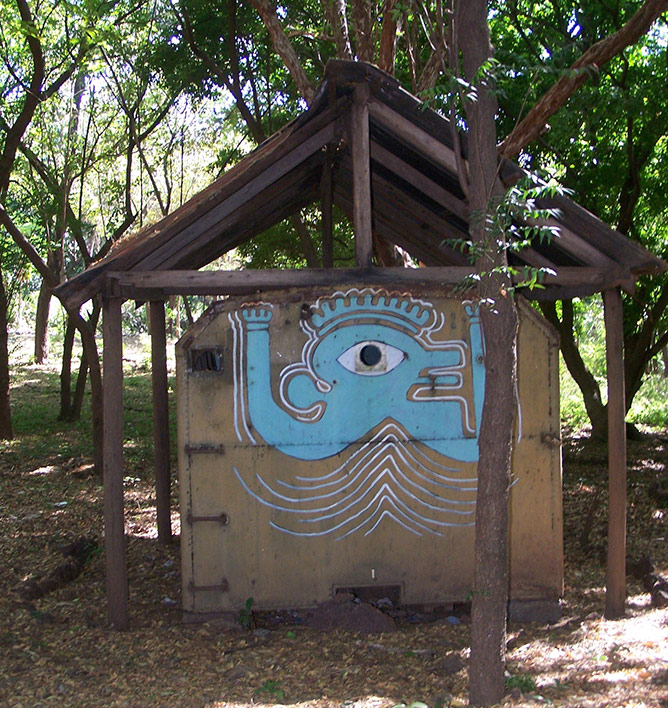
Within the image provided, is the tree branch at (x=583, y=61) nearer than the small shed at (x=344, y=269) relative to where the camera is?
No

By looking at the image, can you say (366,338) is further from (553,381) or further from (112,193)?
(112,193)

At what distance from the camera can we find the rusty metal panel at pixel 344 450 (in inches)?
236

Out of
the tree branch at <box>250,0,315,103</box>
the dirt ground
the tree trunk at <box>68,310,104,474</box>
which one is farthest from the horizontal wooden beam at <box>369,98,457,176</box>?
the tree trunk at <box>68,310,104,474</box>

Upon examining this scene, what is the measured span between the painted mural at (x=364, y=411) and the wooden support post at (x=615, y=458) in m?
0.98

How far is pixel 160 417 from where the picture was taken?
797 centimetres

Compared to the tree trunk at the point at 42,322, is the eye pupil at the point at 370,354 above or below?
below

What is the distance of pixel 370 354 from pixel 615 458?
1981 millimetres

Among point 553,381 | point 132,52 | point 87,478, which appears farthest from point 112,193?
point 553,381

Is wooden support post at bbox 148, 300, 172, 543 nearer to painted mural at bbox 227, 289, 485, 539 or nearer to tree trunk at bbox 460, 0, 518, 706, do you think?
painted mural at bbox 227, 289, 485, 539

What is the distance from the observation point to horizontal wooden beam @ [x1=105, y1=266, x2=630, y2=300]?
586 cm

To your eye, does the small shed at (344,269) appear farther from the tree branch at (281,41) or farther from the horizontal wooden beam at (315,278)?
the tree branch at (281,41)

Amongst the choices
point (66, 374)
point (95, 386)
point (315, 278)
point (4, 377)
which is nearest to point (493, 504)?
point (315, 278)

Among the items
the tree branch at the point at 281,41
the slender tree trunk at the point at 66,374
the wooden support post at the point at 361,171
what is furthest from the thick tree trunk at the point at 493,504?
the slender tree trunk at the point at 66,374

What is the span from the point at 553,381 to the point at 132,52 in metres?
10.4
